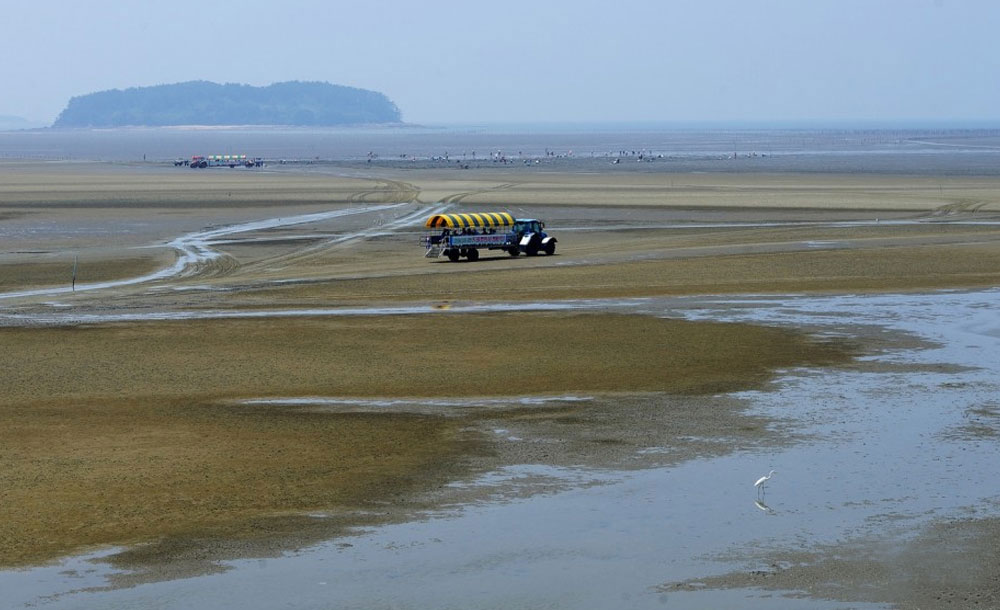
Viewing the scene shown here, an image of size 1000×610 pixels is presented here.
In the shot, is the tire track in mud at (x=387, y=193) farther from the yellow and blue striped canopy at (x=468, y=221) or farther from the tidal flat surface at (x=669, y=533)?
the tidal flat surface at (x=669, y=533)

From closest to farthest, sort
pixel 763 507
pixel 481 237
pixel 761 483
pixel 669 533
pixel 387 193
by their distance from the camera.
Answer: pixel 669 533
pixel 763 507
pixel 761 483
pixel 481 237
pixel 387 193

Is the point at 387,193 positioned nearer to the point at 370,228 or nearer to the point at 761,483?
the point at 370,228

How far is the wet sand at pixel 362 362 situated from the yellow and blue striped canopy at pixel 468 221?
1.52 m

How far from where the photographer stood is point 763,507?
1939 cm

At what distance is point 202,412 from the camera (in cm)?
2609

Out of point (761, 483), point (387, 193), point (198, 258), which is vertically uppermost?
point (761, 483)

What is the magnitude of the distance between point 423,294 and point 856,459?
23.7 meters

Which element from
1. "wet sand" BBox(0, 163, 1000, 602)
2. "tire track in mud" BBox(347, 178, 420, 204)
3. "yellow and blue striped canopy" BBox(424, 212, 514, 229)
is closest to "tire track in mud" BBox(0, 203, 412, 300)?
"wet sand" BBox(0, 163, 1000, 602)

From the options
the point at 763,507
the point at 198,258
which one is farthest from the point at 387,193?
the point at 763,507

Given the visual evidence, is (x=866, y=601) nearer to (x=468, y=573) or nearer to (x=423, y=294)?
(x=468, y=573)

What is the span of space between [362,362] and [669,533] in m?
14.4

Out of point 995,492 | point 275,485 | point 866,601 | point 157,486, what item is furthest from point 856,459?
point 157,486

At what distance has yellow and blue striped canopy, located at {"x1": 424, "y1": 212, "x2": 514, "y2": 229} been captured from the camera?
2222 inches

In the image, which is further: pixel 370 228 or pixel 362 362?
pixel 370 228
